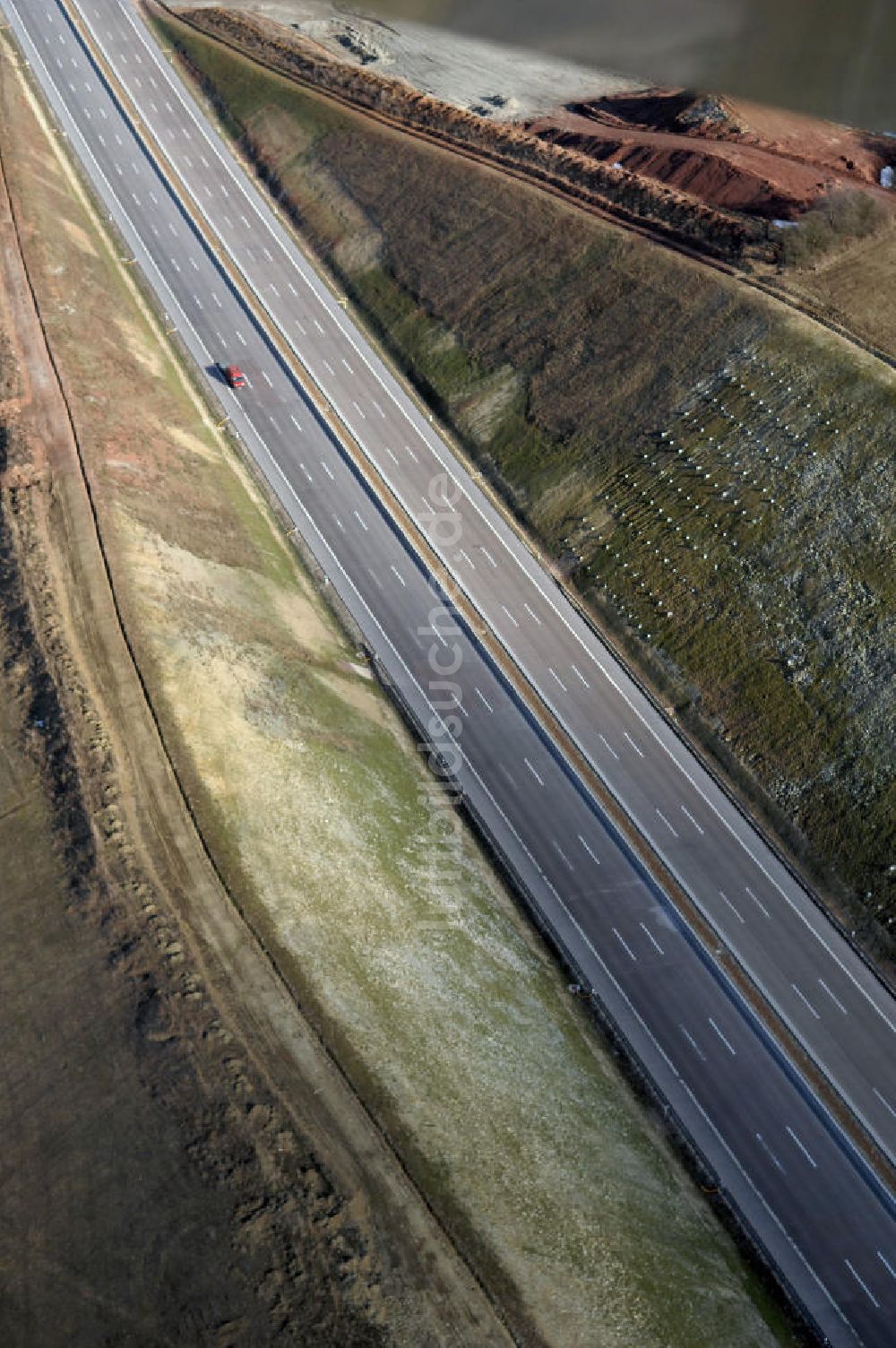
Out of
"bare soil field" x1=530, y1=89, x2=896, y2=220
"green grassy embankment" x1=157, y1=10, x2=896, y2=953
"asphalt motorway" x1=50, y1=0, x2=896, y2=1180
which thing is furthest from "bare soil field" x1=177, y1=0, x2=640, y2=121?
"asphalt motorway" x1=50, y1=0, x2=896, y2=1180

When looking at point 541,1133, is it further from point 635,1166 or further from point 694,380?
point 694,380

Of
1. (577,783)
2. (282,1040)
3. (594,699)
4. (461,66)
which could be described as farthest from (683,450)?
(461,66)

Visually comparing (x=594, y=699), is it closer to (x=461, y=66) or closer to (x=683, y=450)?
(x=683, y=450)

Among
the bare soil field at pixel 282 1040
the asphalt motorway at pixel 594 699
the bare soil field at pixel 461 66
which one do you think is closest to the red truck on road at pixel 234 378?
the asphalt motorway at pixel 594 699

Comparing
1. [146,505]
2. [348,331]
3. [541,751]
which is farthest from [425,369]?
A: [541,751]

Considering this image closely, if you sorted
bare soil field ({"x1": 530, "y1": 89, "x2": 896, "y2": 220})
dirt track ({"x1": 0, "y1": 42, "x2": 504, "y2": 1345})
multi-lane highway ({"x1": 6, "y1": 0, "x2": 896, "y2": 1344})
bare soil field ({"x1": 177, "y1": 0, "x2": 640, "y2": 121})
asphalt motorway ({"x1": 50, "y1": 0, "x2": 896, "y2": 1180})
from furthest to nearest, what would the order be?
bare soil field ({"x1": 177, "y1": 0, "x2": 640, "y2": 121}) → bare soil field ({"x1": 530, "y1": 89, "x2": 896, "y2": 220}) → asphalt motorway ({"x1": 50, "y1": 0, "x2": 896, "y2": 1180}) → multi-lane highway ({"x1": 6, "y1": 0, "x2": 896, "y2": 1344}) → dirt track ({"x1": 0, "y1": 42, "x2": 504, "y2": 1345})

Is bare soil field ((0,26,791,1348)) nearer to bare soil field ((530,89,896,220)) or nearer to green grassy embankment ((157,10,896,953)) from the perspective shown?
green grassy embankment ((157,10,896,953))
